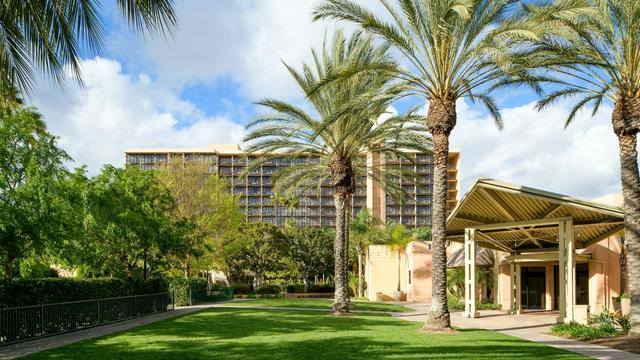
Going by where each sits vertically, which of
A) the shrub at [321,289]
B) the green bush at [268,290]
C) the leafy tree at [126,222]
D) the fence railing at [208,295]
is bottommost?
the shrub at [321,289]

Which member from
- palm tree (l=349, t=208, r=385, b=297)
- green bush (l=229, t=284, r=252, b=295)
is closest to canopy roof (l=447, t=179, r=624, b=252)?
palm tree (l=349, t=208, r=385, b=297)

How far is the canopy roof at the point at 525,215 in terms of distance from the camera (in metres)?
22.9

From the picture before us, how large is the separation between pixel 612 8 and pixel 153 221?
22392 millimetres

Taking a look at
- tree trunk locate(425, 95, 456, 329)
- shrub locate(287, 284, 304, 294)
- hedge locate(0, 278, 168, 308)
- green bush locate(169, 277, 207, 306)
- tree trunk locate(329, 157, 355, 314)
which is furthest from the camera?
shrub locate(287, 284, 304, 294)

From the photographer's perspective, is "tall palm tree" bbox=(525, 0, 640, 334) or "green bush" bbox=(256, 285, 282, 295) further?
"green bush" bbox=(256, 285, 282, 295)

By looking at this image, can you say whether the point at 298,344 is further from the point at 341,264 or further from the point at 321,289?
the point at 321,289

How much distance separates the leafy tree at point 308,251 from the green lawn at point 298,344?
4878 cm

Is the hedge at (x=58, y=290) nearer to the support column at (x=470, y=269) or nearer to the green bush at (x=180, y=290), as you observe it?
the green bush at (x=180, y=290)

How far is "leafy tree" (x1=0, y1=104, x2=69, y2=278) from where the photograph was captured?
17.6 m

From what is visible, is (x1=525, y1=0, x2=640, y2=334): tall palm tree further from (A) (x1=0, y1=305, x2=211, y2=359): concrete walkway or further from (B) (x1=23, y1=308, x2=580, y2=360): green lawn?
(A) (x1=0, y1=305, x2=211, y2=359): concrete walkway

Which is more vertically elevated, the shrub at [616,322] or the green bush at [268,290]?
the shrub at [616,322]

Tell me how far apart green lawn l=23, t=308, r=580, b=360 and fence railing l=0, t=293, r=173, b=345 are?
7.12 feet

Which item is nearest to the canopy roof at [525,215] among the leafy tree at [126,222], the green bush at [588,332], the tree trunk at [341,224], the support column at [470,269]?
the support column at [470,269]

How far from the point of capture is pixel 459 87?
861 inches
